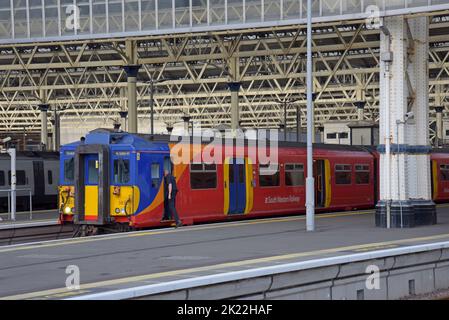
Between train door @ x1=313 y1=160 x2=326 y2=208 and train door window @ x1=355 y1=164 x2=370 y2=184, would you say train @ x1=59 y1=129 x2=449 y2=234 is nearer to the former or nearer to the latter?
train door @ x1=313 y1=160 x2=326 y2=208

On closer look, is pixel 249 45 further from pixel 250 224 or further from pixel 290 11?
pixel 250 224

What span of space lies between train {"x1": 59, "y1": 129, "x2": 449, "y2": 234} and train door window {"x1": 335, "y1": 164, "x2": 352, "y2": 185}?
34.0 inches

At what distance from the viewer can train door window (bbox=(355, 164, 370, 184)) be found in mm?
33562

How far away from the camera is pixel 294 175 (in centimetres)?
2983

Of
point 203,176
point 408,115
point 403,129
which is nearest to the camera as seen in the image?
point 408,115

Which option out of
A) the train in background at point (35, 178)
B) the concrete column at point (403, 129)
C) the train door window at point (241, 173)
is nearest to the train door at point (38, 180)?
the train in background at point (35, 178)

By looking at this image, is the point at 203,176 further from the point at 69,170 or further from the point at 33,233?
Answer: the point at 33,233

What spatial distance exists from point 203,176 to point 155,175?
231 cm

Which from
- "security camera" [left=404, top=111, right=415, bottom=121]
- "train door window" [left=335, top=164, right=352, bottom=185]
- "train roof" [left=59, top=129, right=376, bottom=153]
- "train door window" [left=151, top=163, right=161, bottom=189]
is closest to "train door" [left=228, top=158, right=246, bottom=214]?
"train roof" [left=59, top=129, right=376, bottom=153]

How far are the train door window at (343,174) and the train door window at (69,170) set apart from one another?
1182 centimetres

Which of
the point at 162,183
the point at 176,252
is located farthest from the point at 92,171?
the point at 176,252

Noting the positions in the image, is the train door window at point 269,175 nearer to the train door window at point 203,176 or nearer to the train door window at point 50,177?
the train door window at point 203,176

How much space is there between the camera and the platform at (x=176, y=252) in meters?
12.4
